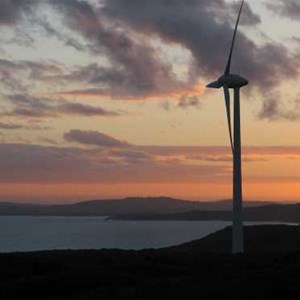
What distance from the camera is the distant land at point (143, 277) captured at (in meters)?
34.2

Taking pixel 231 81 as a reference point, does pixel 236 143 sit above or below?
below

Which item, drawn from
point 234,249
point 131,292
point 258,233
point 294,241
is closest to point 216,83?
point 234,249

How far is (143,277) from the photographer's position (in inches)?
1681

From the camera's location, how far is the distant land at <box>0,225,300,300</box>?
34.2 m

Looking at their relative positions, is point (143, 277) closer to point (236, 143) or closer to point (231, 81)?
point (236, 143)

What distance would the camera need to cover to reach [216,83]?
191ft

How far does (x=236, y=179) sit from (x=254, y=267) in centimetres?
1028

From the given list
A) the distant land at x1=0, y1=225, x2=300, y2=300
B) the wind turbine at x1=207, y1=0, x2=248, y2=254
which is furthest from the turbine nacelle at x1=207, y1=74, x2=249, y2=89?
the distant land at x1=0, y1=225, x2=300, y2=300

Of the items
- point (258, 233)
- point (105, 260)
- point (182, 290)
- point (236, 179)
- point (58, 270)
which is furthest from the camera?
point (258, 233)

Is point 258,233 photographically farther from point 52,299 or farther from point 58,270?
A: point 52,299

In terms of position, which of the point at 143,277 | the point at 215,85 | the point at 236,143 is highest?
the point at 215,85

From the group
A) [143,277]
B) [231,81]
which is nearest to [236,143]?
[231,81]

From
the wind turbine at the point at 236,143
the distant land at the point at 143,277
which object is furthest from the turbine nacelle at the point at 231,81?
the distant land at the point at 143,277

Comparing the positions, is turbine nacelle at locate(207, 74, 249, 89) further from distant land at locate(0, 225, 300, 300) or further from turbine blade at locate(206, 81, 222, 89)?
distant land at locate(0, 225, 300, 300)
